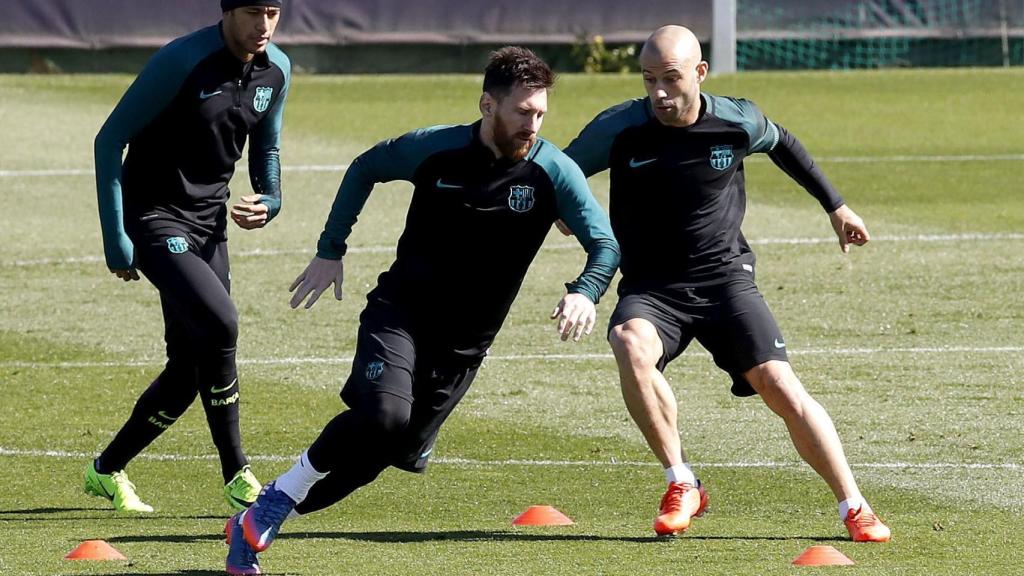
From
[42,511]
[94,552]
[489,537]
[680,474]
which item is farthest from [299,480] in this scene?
[42,511]

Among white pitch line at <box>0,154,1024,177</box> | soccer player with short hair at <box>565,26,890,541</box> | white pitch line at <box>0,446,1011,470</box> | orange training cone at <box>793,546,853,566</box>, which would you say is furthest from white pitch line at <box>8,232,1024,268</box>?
orange training cone at <box>793,546,853,566</box>

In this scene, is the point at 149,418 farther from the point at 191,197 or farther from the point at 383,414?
the point at 383,414

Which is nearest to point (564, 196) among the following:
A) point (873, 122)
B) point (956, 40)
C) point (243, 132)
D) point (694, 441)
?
point (243, 132)

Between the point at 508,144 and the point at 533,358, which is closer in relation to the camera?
the point at 508,144

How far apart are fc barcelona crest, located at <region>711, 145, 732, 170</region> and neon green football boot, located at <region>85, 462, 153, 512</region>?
9.38 ft

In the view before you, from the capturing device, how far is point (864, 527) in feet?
23.6

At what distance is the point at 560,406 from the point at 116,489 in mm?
3081

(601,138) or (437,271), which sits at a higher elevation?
(601,138)

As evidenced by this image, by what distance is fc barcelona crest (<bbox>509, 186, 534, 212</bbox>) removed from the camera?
22.2 feet

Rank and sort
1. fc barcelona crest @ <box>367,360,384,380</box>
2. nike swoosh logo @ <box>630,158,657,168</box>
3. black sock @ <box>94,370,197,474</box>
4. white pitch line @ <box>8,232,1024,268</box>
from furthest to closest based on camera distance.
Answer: white pitch line @ <box>8,232,1024,268</box> < black sock @ <box>94,370,197,474</box> < nike swoosh logo @ <box>630,158,657,168</box> < fc barcelona crest @ <box>367,360,384,380</box>

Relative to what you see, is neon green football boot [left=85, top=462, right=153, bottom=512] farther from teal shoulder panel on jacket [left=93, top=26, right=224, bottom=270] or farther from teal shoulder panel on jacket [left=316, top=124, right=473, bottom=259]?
teal shoulder panel on jacket [left=316, top=124, right=473, bottom=259]

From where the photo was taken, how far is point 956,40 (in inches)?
1248

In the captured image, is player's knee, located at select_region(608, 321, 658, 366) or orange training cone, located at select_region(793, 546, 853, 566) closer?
orange training cone, located at select_region(793, 546, 853, 566)

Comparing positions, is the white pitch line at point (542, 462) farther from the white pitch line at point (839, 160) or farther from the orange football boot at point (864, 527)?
the white pitch line at point (839, 160)
